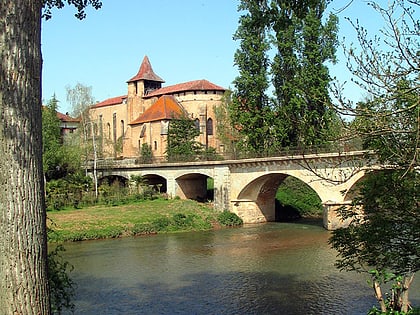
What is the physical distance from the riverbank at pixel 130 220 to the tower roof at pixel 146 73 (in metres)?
30.7

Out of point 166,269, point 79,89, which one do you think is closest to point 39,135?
point 166,269

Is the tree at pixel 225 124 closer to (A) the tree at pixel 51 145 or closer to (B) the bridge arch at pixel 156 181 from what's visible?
(B) the bridge arch at pixel 156 181

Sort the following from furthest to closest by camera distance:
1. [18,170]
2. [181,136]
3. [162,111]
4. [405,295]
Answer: [162,111] < [181,136] < [405,295] < [18,170]

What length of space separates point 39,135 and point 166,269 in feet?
48.2

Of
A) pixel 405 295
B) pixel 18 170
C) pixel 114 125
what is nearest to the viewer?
pixel 18 170

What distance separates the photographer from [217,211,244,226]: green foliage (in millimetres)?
31406

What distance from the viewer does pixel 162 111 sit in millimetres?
54250

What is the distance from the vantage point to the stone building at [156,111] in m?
54.2

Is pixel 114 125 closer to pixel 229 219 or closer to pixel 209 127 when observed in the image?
pixel 209 127

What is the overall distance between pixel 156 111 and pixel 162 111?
55.4 inches

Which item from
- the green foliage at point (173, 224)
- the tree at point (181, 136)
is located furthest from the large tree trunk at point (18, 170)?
the tree at point (181, 136)

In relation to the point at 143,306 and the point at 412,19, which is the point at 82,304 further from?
the point at 412,19

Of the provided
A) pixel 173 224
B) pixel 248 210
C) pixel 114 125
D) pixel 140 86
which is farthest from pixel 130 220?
pixel 114 125

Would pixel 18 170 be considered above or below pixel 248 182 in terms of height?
above
